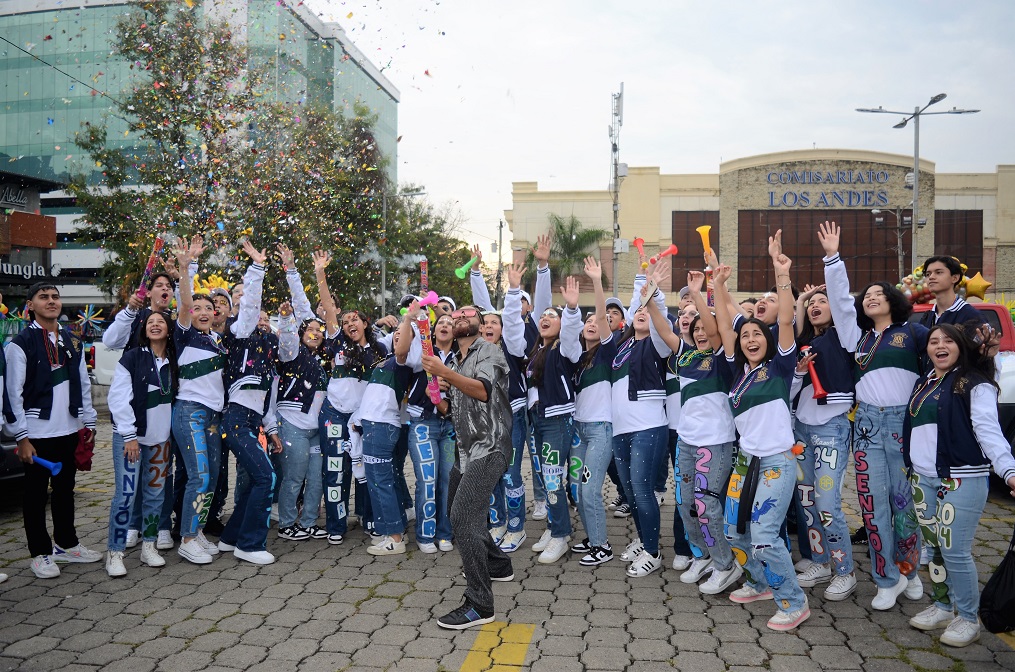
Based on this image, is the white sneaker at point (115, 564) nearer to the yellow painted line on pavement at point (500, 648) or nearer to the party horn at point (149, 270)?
the party horn at point (149, 270)

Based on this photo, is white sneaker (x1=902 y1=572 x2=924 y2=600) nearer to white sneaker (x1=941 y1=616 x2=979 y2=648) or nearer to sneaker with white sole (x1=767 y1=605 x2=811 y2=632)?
white sneaker (x1=941 y1=616 x2=979 y2=648)

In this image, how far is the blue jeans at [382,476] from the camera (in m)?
5.65

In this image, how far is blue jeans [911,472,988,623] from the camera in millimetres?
3803

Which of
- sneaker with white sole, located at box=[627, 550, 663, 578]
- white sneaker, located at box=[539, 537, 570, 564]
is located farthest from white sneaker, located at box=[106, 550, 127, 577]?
sneaker with white sole, located at box=[627, 550, 663, 578]

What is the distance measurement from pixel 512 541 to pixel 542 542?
24 centimetres

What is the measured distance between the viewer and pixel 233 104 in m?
13.2

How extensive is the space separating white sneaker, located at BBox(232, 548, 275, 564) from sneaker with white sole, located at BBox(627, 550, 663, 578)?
2.61 metres

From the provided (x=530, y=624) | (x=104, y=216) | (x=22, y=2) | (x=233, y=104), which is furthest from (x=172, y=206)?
(x=22, y=2)

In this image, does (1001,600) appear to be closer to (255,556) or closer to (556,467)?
(556,467)

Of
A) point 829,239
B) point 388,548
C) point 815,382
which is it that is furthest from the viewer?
point 388,548

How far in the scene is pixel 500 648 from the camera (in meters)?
3.94

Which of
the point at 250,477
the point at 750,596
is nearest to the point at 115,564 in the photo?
the point at 250,477

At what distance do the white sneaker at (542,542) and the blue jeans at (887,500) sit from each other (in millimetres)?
2233

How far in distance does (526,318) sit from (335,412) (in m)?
1.83
